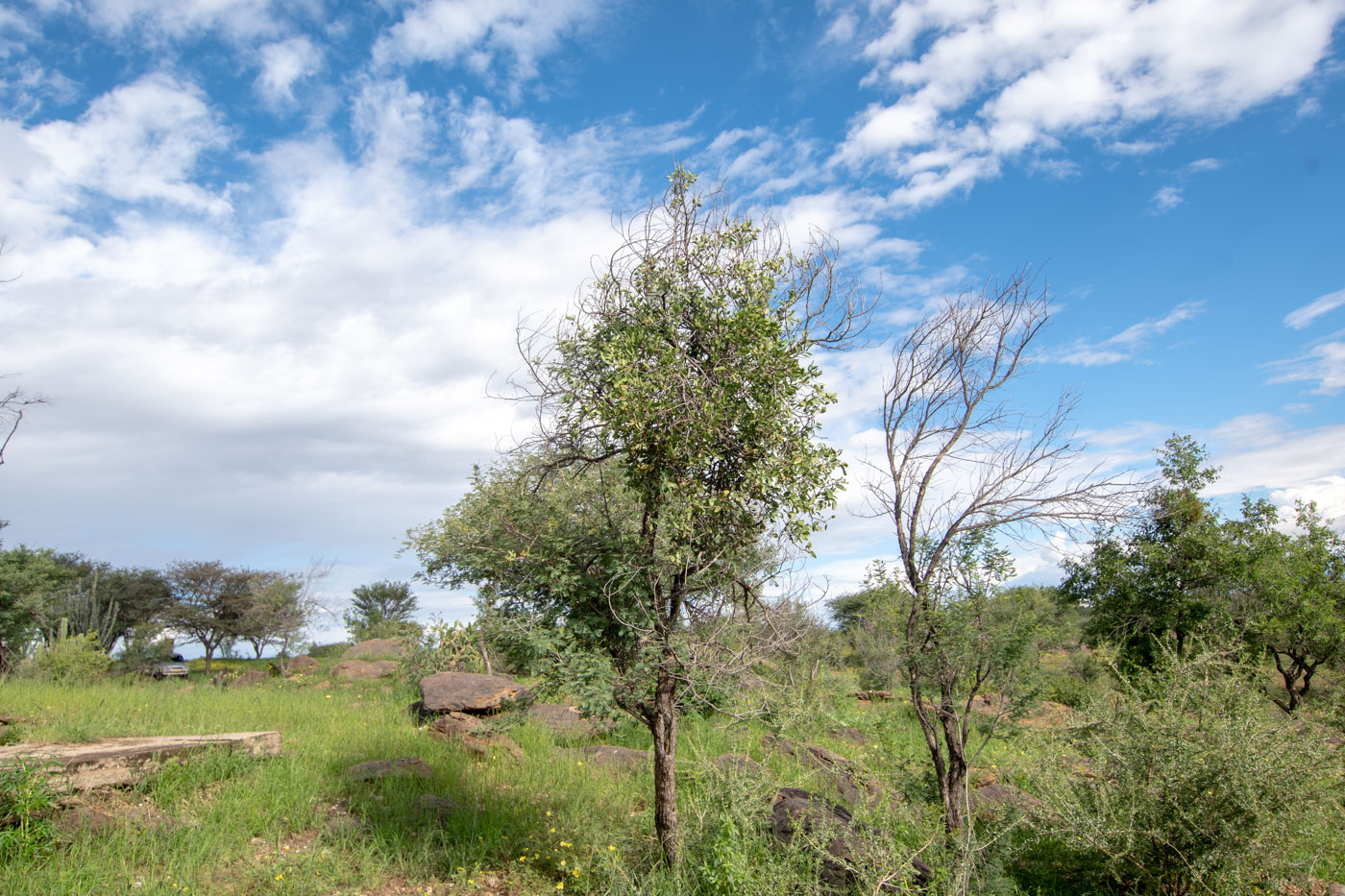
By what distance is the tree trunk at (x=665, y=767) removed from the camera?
687 centimetres

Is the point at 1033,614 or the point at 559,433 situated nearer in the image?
the point at 559,433

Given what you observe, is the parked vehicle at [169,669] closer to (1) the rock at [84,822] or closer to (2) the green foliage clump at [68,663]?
(2) the green foliage clump at [68,663]

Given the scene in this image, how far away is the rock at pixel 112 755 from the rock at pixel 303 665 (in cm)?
1481

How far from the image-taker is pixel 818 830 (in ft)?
22.4

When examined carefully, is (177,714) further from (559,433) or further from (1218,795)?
(1218,795)

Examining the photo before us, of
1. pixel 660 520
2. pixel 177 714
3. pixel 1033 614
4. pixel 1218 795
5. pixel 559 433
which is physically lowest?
pixel 1218 795

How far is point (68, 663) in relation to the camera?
56.3ft

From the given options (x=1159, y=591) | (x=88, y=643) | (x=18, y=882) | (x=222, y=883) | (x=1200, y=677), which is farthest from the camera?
(x=88, y=643)

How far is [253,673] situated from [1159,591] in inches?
966

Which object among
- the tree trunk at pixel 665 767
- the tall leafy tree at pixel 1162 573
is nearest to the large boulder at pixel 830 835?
the tree trunk at pixel 665 767

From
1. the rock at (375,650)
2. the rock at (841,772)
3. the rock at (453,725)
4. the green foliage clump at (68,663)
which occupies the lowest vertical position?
the rock at (841,772)

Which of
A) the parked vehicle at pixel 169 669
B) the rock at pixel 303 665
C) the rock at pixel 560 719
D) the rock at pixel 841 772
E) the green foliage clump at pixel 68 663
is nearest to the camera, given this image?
the rock at pixel 841 772

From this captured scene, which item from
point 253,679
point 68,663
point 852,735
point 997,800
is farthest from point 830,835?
point 253,679

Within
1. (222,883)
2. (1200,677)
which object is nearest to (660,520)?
(222,883)
